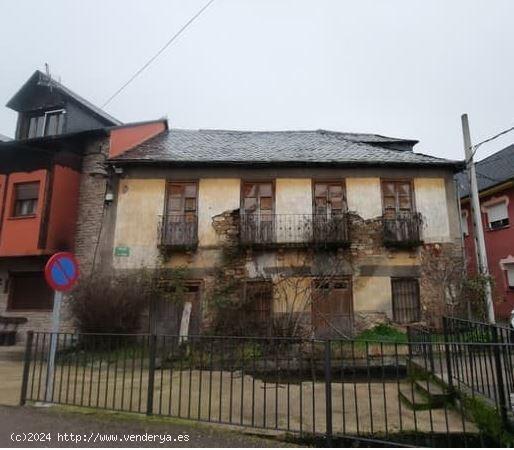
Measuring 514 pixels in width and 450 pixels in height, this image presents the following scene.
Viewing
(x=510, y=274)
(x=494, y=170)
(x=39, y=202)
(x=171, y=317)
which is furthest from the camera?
(x=494, y=170)

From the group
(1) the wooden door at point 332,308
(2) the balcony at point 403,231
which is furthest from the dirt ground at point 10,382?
(2) the balcony at point 403,231

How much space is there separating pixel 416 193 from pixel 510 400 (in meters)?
10.2

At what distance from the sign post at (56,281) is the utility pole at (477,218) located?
34.6 feet

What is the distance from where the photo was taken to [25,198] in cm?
1402

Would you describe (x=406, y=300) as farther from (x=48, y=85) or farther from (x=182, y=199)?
(x=48, y=85)

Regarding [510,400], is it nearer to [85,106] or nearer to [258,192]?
[258,192]

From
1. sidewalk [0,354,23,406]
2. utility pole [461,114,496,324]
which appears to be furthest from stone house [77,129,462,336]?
sidewalk [0,354,23,406]

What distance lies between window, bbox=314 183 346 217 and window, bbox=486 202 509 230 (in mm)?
8657

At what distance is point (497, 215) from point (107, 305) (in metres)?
16.9

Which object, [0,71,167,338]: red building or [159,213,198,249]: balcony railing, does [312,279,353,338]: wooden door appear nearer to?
[159,213,198,249]: balcony railing

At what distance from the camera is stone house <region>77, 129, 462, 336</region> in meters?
13.1

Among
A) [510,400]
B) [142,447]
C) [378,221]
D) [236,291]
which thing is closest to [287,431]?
[142,447]

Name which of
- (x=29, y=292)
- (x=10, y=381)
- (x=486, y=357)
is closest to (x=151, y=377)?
(x=10, y=381)

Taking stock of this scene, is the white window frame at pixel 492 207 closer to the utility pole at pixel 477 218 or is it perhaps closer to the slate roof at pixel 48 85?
the utility pole at pixel 477 218
